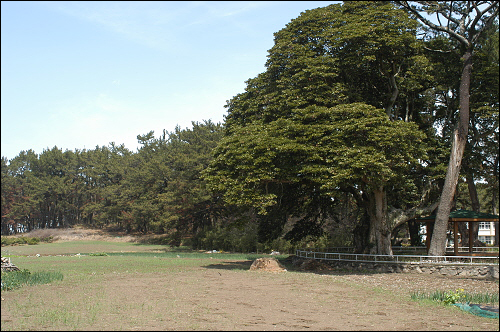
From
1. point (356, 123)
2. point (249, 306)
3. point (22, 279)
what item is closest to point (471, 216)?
point (356, 123)

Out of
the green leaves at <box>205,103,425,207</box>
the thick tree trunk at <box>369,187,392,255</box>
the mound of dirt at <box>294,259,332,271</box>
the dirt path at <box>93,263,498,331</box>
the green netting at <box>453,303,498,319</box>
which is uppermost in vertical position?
the green leaves at <box>205,103,425,207</box>

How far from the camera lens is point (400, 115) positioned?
95.6 ft

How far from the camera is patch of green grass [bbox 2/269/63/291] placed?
1520 cm

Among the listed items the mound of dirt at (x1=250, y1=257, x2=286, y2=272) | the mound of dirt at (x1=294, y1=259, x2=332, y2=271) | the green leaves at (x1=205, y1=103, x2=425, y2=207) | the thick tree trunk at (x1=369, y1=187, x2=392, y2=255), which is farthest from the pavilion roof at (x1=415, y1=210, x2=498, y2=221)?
the mound of dirt at (x1=250, y1=257, x2=286, y2=272)

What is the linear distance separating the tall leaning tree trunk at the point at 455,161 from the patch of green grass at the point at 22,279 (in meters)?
19.9

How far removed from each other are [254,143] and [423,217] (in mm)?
14017

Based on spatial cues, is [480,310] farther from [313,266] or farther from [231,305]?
[313,266]

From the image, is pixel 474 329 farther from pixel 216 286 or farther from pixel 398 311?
pixel 216 286

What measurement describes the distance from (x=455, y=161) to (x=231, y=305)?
669 inches

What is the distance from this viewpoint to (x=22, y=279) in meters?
16.3

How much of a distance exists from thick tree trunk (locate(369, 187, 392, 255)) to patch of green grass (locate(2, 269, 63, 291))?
57.8 feet

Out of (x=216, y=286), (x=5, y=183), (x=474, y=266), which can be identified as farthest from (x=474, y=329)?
(x=5, y=183)

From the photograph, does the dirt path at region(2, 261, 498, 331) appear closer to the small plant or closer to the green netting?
the green netting

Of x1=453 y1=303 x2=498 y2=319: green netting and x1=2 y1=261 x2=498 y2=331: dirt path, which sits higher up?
x1=453 y1=303 x2=498 y2=319: green netting
